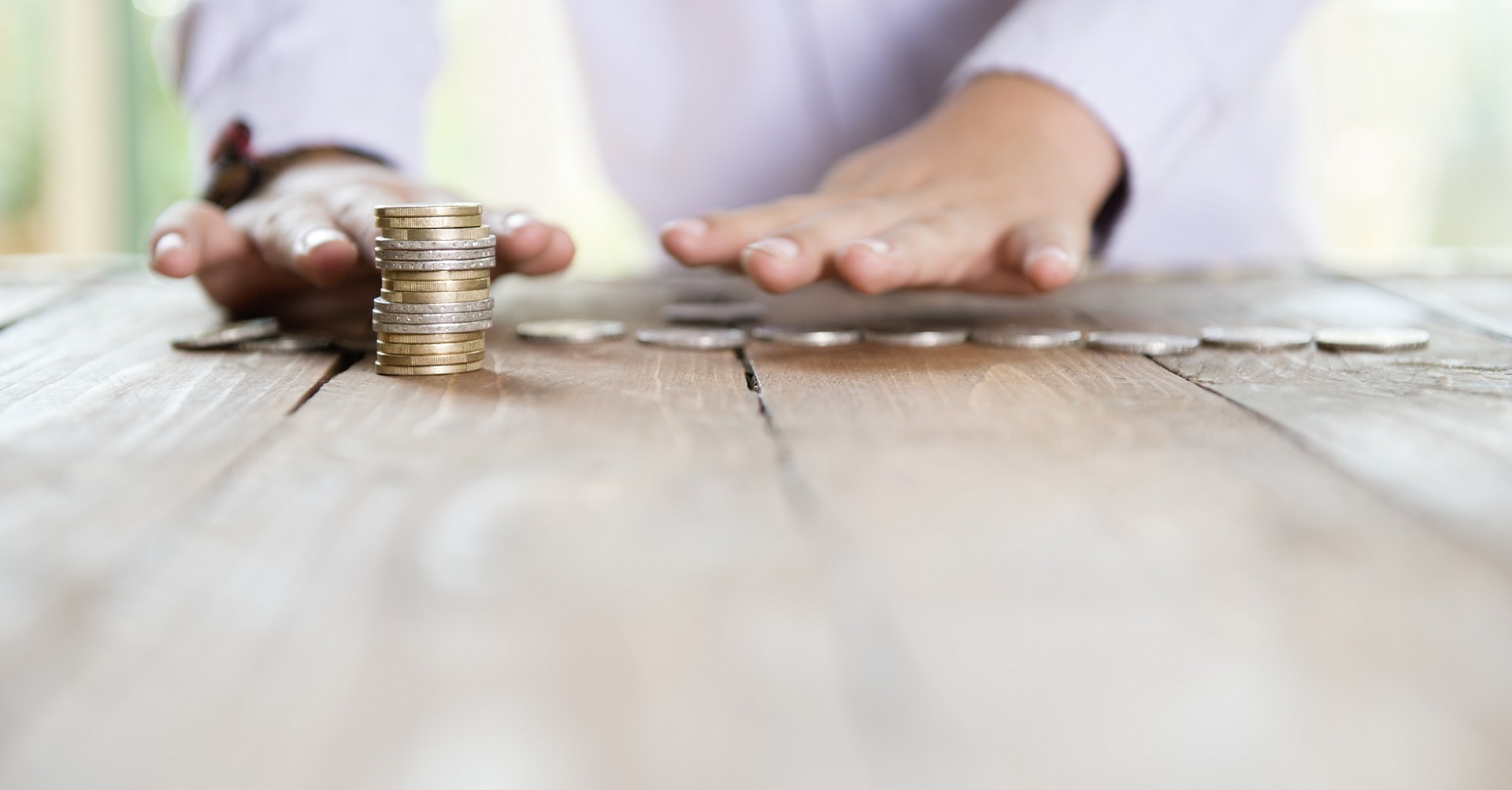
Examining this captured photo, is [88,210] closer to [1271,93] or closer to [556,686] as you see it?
[1271,93]

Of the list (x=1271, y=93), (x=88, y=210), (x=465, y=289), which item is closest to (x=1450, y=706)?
(x=465, y=289)

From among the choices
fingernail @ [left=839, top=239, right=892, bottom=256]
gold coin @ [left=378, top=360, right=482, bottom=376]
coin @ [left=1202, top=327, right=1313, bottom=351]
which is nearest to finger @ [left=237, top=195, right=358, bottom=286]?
gold coin @ [left=378, top=360, right=482, bottom=376]

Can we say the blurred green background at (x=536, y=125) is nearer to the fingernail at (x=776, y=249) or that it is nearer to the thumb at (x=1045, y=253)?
the thumb at (x=1045, y=253)

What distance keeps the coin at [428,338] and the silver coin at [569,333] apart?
187 mm

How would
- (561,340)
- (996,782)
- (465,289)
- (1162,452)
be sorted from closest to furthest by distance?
(996,782), (1162,452), (465,289), (561,340)

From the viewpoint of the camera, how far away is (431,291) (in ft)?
3.52

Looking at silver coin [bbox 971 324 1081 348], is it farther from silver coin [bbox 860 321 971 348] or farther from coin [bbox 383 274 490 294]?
coin [bbox 383 274 490 294]

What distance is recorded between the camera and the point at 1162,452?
73 centimetres

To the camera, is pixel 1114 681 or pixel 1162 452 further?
pixel 1162 452

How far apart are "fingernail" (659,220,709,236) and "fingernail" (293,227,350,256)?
1.16 ft

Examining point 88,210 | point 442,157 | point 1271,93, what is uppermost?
point 1271,93

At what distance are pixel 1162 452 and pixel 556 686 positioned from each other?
0.44 metres

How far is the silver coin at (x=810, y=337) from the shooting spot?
125cm

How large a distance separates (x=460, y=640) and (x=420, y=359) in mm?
630
